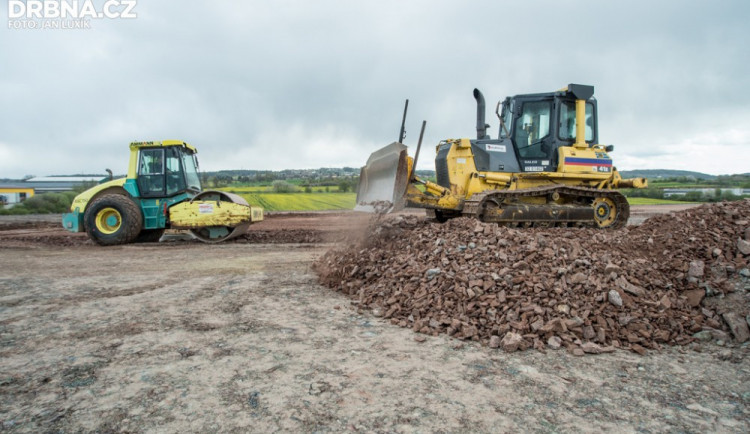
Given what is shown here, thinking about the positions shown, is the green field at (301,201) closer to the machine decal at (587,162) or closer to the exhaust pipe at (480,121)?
the exhaust pipe at (480,121)

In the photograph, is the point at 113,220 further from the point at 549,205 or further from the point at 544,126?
the point at 544,126

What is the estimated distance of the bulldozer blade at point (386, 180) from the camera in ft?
27.1

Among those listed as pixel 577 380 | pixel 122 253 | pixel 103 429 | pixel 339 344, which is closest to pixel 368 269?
pixel 339 344

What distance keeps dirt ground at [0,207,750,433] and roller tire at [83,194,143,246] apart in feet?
18.5

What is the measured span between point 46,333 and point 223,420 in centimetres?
281

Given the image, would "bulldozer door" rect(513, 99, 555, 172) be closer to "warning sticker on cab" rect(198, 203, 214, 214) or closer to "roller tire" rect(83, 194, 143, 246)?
"warning sticker on cab" rect(198, 203, 214, 214)

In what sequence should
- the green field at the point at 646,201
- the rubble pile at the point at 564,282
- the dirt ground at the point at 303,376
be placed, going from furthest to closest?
the green field at the point at 646,201, the rubble pile at the point at 564,282, the dirt ground at the point at 303,376

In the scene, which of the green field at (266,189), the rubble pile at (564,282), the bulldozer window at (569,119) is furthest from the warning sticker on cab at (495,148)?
the green field at (266,189)

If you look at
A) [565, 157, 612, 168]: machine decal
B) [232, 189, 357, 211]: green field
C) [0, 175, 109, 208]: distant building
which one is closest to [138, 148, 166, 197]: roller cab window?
[565, 157, 612, 168]: machine decal

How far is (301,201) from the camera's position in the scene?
104ft

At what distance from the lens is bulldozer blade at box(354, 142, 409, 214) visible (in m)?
8.25

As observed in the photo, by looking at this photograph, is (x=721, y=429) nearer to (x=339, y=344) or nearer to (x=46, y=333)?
(x=339, y=344)

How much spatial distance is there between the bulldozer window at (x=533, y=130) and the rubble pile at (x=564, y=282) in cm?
364

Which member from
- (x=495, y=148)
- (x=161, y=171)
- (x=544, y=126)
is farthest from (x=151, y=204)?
(x=544, y=126)
